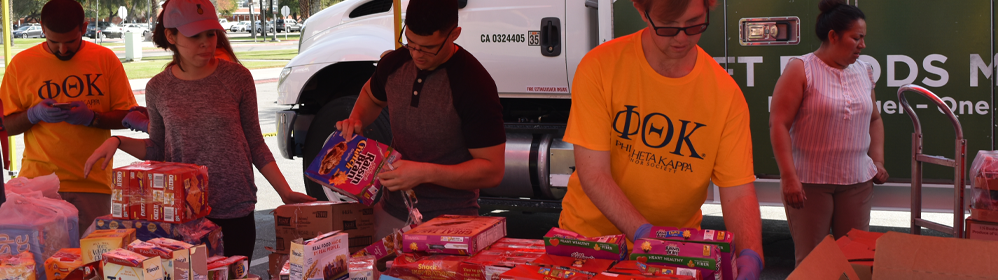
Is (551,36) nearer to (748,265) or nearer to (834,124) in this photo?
(834,124)

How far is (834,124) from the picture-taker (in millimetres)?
3627

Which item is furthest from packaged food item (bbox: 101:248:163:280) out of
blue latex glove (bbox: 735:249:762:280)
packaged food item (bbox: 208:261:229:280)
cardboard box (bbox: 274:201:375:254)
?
blue latex glove (bbox: 735:249:762:280)

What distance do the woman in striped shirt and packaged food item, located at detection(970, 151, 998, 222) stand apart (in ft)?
2.55

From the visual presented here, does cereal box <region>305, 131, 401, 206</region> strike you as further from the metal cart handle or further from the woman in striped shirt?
the metal cart handle

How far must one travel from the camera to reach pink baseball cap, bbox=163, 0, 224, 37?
304 centimetres

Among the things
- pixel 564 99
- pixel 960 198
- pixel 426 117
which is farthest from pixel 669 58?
pixel 564 99

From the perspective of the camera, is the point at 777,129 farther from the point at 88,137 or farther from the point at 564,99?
the point at 88,137

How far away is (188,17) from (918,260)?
2.51 metres

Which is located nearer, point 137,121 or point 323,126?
point 137,121

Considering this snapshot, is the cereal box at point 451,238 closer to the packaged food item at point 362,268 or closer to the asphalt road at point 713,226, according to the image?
the packaged food item at point 362,268

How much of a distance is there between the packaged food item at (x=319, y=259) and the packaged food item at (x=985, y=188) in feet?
7.14

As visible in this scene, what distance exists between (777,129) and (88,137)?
10.2 feet

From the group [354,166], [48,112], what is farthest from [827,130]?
[48,112]

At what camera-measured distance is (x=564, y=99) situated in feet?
19.7
